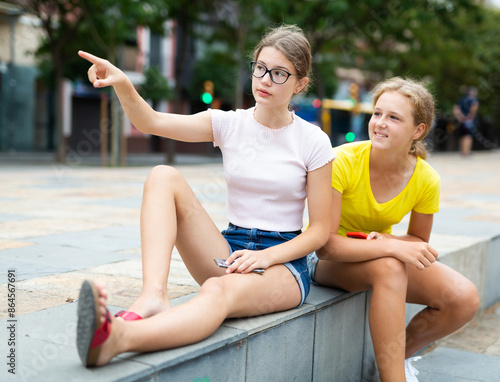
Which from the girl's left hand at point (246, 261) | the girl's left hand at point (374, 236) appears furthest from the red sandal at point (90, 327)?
the girl's left hand at point (374, 236)

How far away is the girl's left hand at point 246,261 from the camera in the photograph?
2.29 m

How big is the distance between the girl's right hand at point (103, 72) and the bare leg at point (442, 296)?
1.57 meters

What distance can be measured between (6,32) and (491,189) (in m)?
15.9

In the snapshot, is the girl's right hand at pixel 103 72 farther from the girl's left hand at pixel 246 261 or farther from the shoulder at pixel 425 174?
the shoulder at pixel 425 174

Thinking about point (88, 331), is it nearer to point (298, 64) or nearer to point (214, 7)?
point (298, 64)

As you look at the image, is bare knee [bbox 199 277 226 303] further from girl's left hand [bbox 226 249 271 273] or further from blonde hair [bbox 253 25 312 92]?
blonde hair [bbox 253 25 312 92]

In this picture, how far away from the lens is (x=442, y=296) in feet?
9.55

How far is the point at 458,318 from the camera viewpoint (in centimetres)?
294

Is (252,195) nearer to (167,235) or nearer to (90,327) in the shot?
(167,235)

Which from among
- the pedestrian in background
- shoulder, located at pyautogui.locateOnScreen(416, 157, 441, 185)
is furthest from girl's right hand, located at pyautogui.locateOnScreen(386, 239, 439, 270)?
the pedestrian in background

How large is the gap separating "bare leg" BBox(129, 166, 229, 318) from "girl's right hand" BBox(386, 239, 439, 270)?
0.70 m

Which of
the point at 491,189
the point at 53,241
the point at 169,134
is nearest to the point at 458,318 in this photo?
the point at 169,134

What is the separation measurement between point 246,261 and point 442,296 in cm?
110

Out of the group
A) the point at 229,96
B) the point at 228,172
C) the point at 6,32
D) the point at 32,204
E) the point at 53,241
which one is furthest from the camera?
the point at 229,96
